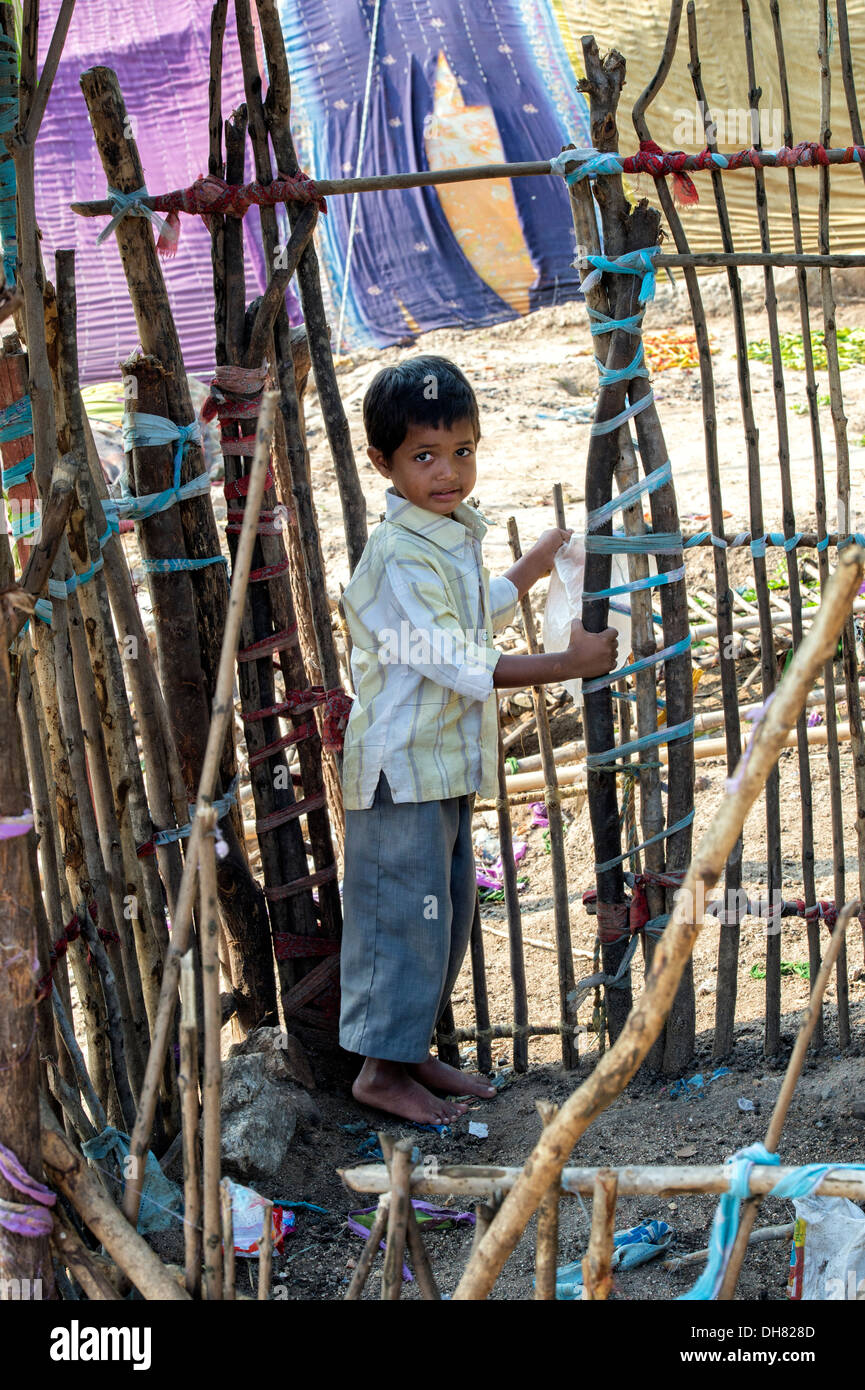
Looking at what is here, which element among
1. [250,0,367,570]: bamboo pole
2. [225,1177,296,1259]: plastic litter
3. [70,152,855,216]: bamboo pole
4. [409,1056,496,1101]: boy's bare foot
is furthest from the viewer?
[409,1056,496,1101]: boy's bare foot

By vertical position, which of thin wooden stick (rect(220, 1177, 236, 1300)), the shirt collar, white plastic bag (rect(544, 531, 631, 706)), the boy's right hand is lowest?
thin wooden stick (rect(220, 1177, 236, 1300))

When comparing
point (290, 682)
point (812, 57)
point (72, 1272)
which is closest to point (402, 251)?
point (812, 57)

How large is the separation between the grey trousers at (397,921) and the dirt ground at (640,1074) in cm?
26

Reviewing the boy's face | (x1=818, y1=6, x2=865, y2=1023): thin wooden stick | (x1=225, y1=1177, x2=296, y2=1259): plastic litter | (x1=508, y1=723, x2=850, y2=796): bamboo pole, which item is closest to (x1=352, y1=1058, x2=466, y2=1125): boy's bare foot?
(x1=225, y1=1177, x2=296, y2=1259): plastic litter

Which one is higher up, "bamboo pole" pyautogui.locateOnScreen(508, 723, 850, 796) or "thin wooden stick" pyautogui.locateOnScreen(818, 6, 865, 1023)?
"thin wooden stick" pyautogui.locateOnScreen(818, 6, 865, 1023)

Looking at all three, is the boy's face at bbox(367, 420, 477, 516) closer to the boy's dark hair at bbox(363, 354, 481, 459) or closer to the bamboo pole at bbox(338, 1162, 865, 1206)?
the boy's dark hair at bbox(363, 354, 481, 459)

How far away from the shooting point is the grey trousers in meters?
2.48

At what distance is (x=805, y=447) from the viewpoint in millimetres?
7867

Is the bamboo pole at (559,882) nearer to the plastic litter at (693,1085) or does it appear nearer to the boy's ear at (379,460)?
the plastic litter at (693,1085)

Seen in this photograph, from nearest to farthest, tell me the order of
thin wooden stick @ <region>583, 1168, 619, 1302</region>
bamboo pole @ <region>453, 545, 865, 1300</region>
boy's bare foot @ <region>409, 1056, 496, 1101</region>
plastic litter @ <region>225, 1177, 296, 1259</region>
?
1. bamboo pole @ <region>453, 545, 865, 1300</region>
2. thin wooden stick @ <region>583, 1168, 619, 1302</region>
3. plastic litter @ <region>225, 1177, 296, 1259</region>
4. boy's bare foot @ <region>409, 1056, 496, 1101</region>

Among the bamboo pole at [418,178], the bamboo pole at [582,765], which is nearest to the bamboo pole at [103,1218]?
the bamboo pole at [418,178]

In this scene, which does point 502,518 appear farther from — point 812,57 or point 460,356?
point 812,57

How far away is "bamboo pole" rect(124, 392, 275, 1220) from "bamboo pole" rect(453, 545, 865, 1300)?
48 cm

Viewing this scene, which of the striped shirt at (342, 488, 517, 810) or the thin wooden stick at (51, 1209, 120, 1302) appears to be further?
the striped shirt at (342, 488, 517, 810)
